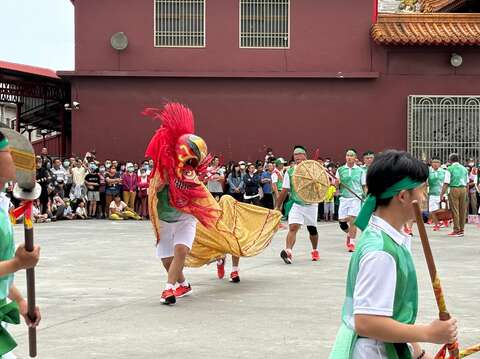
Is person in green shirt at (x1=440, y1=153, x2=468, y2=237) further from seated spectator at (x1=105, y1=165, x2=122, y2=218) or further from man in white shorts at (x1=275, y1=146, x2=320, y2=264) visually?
seated spectator at (x1=105, y1=165, x2=122, y2=218)

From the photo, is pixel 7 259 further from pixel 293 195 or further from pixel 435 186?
pixel 435 186

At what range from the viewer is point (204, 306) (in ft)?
Result: 30.2

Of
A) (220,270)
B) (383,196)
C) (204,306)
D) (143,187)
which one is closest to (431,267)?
(383,196)

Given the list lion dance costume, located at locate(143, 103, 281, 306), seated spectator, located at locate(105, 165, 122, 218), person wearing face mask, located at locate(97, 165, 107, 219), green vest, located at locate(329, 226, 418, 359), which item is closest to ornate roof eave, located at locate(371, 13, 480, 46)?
seated spectator, located at locate(105, 165, 122, 218)

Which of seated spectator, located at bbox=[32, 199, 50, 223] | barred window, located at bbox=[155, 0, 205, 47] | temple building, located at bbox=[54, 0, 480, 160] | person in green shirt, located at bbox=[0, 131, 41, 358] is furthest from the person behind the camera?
barred window, located at bbox=[155, 0, 205, 47]

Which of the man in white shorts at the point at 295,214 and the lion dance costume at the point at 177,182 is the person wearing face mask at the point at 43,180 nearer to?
the man in white shorts at the point at 295,214

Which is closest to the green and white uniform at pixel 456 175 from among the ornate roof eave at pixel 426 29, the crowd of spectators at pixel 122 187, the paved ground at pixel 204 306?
the paved ground at pixel 204 306

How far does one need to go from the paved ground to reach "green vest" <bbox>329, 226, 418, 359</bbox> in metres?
3.45

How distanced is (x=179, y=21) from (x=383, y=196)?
78.6 feet

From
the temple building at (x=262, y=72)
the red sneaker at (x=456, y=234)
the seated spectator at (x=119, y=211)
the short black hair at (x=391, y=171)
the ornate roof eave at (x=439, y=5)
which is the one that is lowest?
the red sneaker at (x=456, y=234)

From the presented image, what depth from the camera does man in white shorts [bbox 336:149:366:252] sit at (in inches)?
599

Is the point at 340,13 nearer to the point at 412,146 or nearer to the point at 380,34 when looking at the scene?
the point at 380,34

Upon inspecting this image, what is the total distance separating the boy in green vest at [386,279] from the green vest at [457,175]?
642 inches

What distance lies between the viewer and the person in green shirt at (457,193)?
19.4 metres
